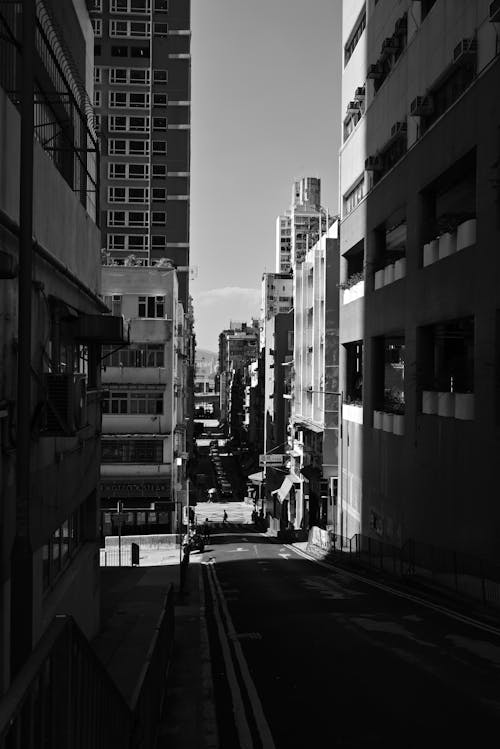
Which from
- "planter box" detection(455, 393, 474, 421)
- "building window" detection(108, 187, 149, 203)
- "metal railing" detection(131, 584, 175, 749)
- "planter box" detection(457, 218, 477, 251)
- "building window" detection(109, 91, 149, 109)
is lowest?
"metal railing" detection(131, 584, 175, 749)

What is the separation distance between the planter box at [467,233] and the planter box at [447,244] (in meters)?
0.50

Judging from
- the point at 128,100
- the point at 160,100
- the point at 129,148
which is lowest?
the point at 129,148

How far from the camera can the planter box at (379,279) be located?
35097 millimetres

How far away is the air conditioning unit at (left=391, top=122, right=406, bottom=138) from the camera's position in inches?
1241

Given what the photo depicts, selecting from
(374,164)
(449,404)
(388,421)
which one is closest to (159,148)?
(374,164)

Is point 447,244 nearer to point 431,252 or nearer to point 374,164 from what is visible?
point 431,252

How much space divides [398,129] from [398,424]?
1109cm

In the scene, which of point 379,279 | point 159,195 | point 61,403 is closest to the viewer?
point 61,403

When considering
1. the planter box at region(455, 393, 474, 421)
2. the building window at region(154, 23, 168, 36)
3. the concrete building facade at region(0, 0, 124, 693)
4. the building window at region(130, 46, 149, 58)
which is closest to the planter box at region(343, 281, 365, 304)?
the planter box at region(455, 393, 474, 421)

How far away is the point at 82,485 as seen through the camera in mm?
16688

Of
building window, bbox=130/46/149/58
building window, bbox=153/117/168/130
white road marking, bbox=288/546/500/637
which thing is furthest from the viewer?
building window, bbox=153/117/168/130

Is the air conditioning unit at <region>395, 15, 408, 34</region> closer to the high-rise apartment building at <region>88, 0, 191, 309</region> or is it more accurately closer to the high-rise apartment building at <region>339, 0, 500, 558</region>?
the high-rise apartment building at <region>339, 0, 500, 558</region>

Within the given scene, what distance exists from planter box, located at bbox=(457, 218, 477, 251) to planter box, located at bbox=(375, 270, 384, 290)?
1031cm

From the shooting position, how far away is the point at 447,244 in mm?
25828
